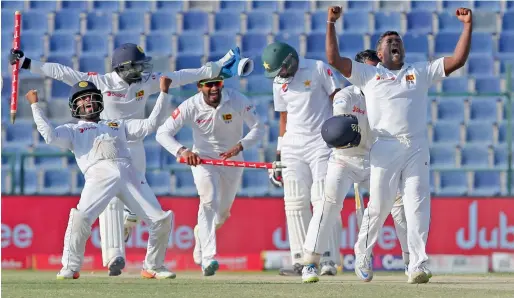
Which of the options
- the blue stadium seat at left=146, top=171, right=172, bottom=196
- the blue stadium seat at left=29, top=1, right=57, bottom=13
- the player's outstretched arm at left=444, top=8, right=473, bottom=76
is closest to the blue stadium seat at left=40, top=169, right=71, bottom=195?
the blue stadium seat at left=146, top=171, right=172, bottom=196

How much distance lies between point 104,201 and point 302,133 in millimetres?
2195

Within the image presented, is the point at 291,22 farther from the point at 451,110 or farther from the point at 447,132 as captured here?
the point at 447,132

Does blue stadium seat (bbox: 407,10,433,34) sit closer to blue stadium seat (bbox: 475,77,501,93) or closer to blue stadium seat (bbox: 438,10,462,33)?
blue stadium seat (bbox: 438,10,462,33)

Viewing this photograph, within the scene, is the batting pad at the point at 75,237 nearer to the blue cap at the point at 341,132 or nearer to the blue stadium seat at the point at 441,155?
the blue cap at the point at 341,132

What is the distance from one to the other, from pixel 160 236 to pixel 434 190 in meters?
5.60

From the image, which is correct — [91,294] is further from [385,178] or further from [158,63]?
[158,63]

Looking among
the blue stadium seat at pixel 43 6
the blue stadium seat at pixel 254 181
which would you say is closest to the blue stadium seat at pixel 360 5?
the blue stadium seat at pixel 254 181

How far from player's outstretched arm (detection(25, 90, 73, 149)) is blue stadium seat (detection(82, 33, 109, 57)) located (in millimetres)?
8560

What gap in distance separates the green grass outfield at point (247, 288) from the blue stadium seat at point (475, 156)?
18.2ft

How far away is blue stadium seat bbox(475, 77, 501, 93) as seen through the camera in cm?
1814

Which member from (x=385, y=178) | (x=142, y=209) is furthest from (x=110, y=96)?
(x=385, y=178)

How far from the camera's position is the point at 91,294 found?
9.30m

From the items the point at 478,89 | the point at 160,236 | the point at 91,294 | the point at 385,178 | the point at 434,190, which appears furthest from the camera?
the point at 478,89

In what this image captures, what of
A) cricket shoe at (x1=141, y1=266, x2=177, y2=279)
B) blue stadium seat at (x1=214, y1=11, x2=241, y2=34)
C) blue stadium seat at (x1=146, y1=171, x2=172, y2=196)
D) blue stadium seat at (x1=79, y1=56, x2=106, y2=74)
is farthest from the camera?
blue stadium seat at (x1=214, y1=11, x2=241, y2=34)
